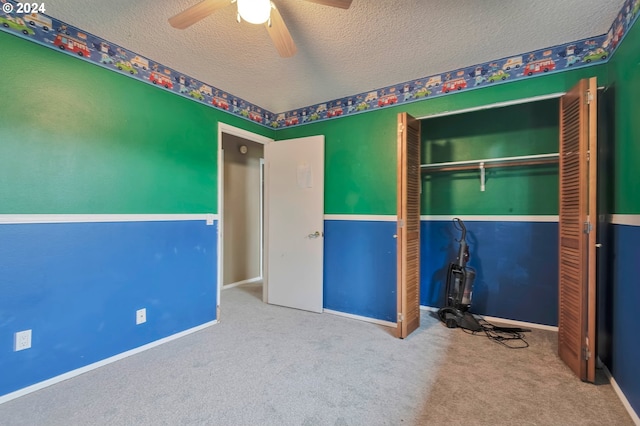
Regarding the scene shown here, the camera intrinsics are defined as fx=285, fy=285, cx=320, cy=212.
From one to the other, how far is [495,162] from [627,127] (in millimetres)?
1094

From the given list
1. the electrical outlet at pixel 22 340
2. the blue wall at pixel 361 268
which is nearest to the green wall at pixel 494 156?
the blue wall at pixel 361 268

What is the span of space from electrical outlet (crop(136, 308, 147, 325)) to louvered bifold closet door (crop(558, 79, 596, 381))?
3.26 m

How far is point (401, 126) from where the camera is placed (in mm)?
2580

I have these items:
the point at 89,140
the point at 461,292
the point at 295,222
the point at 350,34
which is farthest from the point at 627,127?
the point at 89,140

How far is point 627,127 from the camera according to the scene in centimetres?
175

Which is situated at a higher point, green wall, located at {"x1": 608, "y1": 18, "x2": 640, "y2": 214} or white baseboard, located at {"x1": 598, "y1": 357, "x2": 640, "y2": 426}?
green wall, located at {"x1": 608, "y1": 18, "x2": 640, "y2": 214}

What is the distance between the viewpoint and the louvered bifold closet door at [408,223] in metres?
2.57

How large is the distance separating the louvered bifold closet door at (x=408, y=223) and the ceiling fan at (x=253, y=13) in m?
1.31

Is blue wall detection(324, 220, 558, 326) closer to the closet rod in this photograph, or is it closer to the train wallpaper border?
the closet rod

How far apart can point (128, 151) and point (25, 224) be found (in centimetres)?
83

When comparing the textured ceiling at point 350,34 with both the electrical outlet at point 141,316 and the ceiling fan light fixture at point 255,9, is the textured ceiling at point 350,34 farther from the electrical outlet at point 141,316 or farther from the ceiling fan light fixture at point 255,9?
the electrical outlet at point 141,316

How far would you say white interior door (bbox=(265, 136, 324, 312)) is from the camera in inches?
133

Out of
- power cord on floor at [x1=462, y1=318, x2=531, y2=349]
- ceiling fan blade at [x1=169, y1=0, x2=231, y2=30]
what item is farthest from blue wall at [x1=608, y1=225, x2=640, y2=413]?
ceiling fan blade at [x1=169, y1=0, x2=231, y2=30]

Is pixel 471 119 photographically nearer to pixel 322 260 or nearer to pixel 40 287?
pixel 322 260
